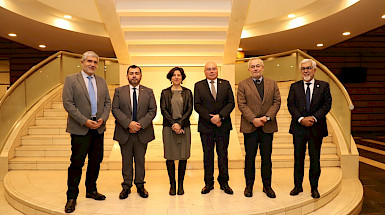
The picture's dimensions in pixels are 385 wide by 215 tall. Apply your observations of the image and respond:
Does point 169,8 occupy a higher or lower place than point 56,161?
higher

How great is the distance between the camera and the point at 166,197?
338 cm

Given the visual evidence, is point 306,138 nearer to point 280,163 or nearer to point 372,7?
point 280,163

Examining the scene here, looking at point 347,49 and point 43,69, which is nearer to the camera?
point 43,69

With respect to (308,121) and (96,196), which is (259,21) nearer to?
(308,121)

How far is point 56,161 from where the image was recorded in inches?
189

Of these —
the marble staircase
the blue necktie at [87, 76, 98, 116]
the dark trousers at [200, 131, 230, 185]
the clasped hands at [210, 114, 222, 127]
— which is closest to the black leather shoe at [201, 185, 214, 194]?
the dark trousers at [200, 131, 230, 185]

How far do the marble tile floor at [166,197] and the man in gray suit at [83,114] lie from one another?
0.35 metres

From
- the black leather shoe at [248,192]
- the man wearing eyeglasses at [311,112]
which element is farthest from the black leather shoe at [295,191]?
the black leather shoe at [248,192]

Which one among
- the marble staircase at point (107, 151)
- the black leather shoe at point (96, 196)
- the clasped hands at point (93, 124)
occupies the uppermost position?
the clasped hands at point (93, 124)

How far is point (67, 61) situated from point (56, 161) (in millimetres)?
3474

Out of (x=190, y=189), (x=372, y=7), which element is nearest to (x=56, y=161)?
(x=190, y=189)

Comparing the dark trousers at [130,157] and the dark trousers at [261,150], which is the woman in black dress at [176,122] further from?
the dark trousers at [261,150]

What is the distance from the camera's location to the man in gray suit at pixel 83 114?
297cm

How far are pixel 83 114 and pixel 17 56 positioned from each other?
9673mm
